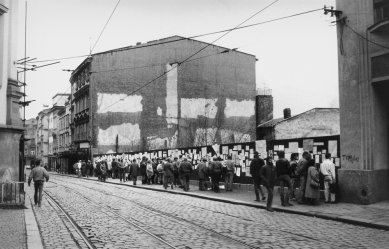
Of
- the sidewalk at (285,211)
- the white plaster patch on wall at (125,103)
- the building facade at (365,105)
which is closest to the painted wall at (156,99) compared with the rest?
the white plaster patch on wall at (125,103)

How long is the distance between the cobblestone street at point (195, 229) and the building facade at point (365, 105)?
10.3 feet

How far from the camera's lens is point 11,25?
1772 centimetres

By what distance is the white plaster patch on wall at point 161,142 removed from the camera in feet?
161

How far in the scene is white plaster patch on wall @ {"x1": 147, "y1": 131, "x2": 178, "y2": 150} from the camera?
48938mm

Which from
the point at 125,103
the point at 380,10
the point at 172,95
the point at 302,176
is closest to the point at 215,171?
the point at 302,176

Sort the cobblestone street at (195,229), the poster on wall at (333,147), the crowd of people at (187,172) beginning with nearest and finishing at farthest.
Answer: the cobblestone street at (195,229) → the poster on wall at (333,147) → the crowd of people at (187,172)

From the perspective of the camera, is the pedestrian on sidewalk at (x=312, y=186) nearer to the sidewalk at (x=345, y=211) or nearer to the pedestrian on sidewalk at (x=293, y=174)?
the sidewalk at (x=345, y=211)

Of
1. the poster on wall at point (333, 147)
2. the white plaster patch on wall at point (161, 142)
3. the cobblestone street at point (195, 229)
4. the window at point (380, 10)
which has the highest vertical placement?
the window at point (380, 10)

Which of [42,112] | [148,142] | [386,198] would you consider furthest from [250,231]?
[42,112]

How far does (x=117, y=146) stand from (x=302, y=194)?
35891 millimetres

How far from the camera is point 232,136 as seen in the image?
50.8m

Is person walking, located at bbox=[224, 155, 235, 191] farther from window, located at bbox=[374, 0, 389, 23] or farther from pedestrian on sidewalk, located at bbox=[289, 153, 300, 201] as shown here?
window, located at bbox=[374, 0, 389, 23]

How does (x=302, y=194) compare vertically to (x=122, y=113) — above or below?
below

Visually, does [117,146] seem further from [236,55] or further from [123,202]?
[123,202]
